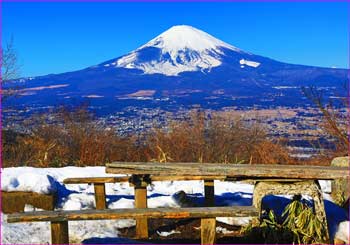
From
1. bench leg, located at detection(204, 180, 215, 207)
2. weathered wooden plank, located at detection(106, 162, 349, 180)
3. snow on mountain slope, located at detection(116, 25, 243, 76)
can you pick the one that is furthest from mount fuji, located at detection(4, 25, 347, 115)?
weathered wooden plank, located at detection(106, 162, 349, 180)

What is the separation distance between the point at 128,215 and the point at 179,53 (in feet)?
453

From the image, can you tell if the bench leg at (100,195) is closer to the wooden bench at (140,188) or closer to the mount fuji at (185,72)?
the wooden bench at (140,188)

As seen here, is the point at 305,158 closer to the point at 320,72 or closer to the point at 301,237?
the point at 301,237

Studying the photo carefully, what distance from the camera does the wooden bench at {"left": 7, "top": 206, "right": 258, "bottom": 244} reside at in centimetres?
485

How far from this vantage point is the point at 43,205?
695 cm

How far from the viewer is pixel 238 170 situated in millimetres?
5871

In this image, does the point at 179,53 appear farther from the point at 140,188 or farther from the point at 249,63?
the point at 140,188

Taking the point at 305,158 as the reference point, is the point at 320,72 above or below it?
above

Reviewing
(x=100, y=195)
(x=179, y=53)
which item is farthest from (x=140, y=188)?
(x=179, y=53)

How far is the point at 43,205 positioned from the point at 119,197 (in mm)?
1058

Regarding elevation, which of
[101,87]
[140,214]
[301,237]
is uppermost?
[101,87]

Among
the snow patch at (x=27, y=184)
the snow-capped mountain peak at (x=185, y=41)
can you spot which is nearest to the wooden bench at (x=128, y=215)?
the snow patch at (x=27, y=184)

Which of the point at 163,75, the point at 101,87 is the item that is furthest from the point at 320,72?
the point at 101,87

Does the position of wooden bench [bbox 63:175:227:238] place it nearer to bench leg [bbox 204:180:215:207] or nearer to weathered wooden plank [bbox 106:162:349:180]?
bench leg [bbox 204:180:215:207]
